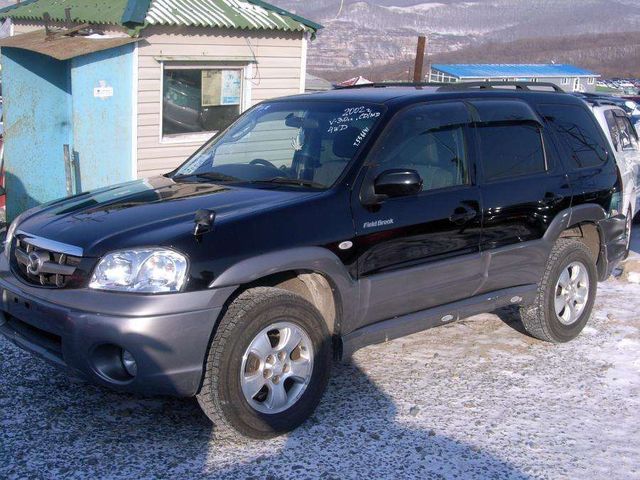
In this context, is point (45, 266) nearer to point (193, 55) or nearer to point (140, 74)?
point (140, 74)

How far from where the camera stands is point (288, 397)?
451 centimetres

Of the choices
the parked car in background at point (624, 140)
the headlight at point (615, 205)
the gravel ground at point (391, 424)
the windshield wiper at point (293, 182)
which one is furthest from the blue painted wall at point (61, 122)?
the headlight at point (615, 205)

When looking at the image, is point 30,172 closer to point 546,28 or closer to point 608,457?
point 608,457

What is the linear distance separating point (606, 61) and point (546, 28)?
33355mm

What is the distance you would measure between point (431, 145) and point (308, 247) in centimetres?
133

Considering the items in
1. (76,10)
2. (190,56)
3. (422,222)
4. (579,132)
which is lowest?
(422,222)

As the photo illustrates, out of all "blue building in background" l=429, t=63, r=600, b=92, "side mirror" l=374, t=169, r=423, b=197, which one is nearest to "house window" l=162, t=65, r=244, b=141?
"side mirror" l=374, t=169, r=423, b=197

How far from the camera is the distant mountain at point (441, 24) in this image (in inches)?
3145

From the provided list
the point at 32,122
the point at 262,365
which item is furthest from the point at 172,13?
the point at 262,365

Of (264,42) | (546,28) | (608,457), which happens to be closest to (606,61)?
(546,28)

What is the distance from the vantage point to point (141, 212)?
4523 millimetres

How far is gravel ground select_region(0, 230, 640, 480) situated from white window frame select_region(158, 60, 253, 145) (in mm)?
4749

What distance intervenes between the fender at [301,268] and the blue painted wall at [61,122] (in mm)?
5756

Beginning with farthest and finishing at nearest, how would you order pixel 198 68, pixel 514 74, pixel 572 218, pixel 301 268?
pixel 514 74
pixel 198 68
pixel 572 218
pixel 301 268
